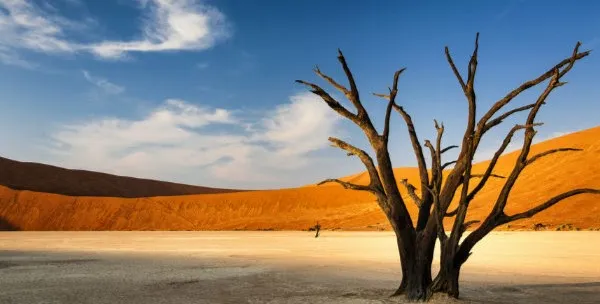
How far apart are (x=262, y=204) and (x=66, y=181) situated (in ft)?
140

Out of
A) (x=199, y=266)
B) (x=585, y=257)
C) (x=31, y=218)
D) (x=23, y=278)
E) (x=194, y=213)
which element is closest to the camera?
(x=23, y=278)

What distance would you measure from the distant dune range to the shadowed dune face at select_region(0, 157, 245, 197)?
18 centimetres

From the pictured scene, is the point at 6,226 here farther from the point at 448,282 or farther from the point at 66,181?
the point at 448,282

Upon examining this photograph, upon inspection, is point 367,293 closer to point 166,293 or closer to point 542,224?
point 166,293

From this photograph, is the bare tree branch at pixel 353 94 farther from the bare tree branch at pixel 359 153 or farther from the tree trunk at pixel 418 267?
the tree trunk at pixel 418 267

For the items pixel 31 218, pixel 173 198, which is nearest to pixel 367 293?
pixel 31 218

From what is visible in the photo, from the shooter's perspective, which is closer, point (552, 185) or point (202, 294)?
point (202, 294)

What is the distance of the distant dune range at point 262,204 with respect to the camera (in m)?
47.1

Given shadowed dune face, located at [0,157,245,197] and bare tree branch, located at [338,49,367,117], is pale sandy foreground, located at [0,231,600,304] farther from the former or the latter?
shadowed dune face, located at [0,157,245,197]

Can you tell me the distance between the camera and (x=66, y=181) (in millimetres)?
103250

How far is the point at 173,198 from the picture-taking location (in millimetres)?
85688

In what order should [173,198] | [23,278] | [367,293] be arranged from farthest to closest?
[173,198] → [23,278] → [367,293]

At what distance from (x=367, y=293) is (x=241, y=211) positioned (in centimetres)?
7217

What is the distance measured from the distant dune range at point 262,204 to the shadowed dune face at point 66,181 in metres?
0.18
